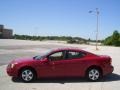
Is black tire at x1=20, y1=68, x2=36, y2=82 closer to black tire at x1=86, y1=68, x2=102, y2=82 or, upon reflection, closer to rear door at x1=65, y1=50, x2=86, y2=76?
rear door at x1=65, y1=50, x2=86, y2=76

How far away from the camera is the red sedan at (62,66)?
997 cm

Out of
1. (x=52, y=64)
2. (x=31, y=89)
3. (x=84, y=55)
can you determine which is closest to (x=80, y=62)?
(x=84, y=55)

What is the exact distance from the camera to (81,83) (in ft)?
32.8

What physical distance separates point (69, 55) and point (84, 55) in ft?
2.19

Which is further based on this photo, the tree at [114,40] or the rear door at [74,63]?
the tree at [114,40]

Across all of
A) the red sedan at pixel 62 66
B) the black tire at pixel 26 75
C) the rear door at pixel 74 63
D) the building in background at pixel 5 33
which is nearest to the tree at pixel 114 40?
the building in background at pixel 5 33

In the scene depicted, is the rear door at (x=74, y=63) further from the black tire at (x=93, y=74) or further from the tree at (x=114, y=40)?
the tree at (x=114, y=40)

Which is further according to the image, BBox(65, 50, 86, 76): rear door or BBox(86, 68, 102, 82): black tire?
BBox(86, 68, 102, 82): black tire

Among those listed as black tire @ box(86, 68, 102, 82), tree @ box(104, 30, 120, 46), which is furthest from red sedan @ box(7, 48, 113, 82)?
tree @ box(104, 30, 120, 46)

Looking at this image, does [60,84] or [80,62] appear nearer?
[60,84]

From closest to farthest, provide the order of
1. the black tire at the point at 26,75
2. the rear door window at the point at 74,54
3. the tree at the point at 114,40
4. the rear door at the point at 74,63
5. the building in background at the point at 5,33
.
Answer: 1. the black tire at the point at 26,75
2. the rear door at the point at 74,63
3. the rear door window at the point at 74,54
4. the tree at the point at 114,40
5. the building in background at the point at 5,33

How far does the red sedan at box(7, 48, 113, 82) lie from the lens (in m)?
9.97

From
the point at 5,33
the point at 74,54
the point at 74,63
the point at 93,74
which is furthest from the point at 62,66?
the point at 5,33

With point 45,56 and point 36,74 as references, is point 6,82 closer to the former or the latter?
point 36,74
